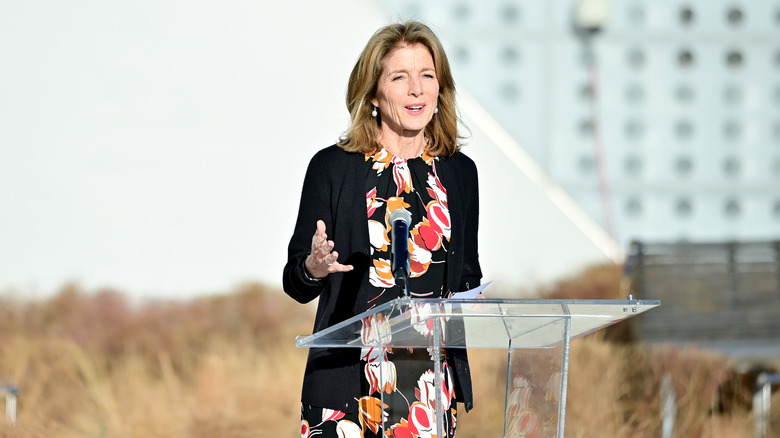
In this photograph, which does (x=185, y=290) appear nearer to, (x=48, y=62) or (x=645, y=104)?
(x=48, y=62)

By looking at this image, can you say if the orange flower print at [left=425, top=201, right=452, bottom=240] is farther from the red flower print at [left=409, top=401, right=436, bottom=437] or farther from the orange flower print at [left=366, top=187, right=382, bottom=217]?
the red flower print at [left=409, top=401, right=436, bottom=437]

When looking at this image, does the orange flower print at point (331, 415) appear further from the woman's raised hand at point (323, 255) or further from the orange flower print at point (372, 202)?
the orange flower print at point (372, 202)

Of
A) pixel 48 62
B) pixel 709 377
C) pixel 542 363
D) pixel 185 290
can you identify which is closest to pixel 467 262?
pixel 542 363

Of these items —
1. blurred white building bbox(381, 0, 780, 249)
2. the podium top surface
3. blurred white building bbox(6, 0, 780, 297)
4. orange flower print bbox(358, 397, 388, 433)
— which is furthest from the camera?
blurred white building bbox(381, 0, 780, 249)

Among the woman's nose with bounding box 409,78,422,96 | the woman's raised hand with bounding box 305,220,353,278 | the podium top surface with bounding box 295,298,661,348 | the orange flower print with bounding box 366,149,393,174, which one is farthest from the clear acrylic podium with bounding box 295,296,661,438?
the woman's nose with bounding box 409,78,422,96

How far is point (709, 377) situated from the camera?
196 inches

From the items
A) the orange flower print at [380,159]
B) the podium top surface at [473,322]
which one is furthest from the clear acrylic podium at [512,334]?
the orange flower print at [380,159]

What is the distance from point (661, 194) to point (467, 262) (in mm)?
5961

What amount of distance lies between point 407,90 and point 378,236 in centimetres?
34

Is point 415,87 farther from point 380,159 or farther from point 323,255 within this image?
point 323,255

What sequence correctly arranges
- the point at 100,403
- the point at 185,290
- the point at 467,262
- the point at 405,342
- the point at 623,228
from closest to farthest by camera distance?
the point at 405,342 → the point at 467,262 → the point at 100,403 → the point at 185,290 → the point at 623,228

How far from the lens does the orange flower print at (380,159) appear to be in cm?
212

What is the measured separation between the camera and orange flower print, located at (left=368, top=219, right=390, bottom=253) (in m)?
2.04

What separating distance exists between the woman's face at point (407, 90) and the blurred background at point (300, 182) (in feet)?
9.33
